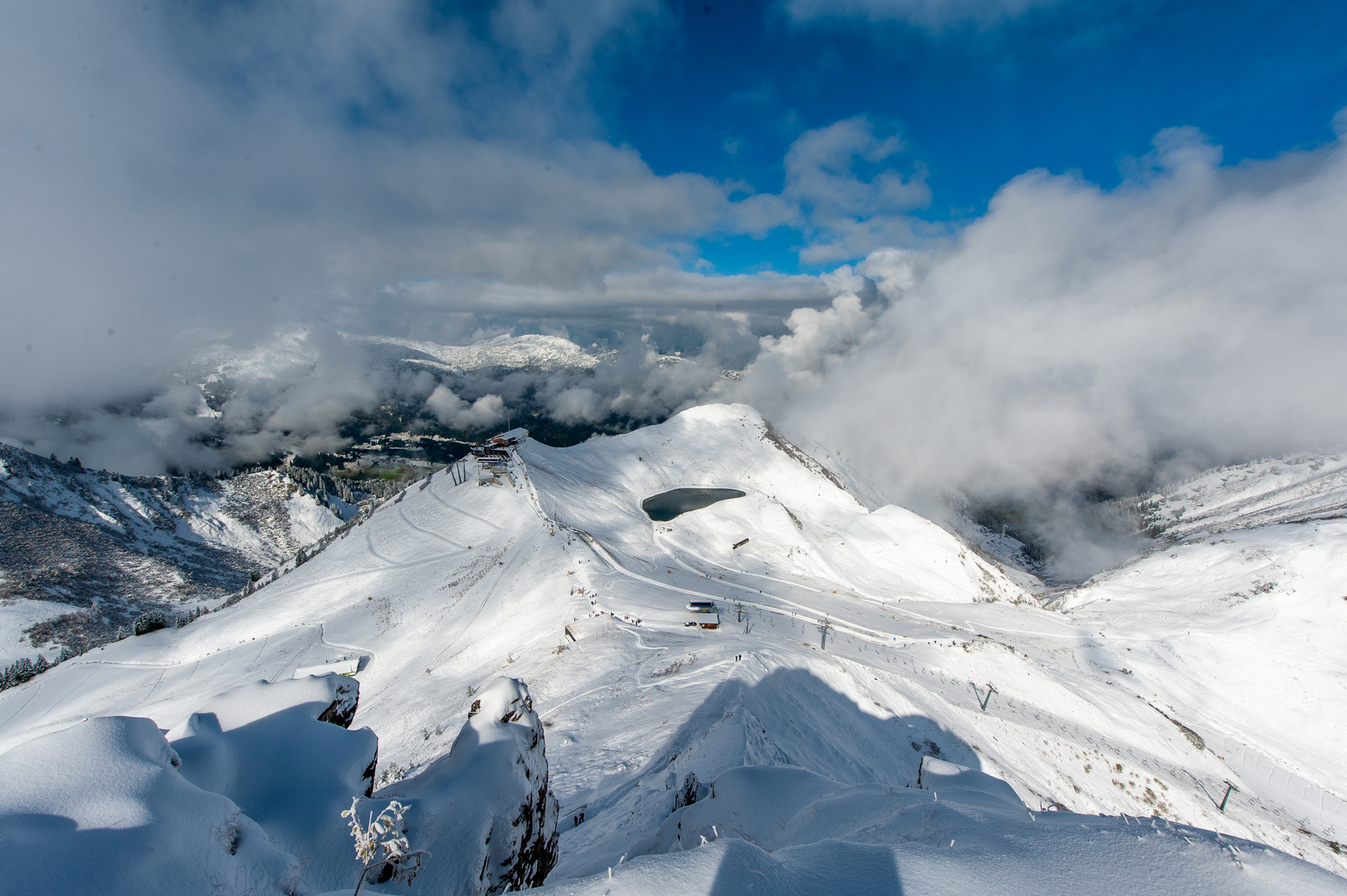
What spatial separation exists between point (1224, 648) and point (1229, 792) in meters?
32.3

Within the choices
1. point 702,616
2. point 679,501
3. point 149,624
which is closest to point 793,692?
point 702,616

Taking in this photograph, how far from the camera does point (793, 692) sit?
69.5 feet

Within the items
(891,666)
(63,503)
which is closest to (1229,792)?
(891,666)

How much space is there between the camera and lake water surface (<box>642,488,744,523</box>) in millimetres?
81125

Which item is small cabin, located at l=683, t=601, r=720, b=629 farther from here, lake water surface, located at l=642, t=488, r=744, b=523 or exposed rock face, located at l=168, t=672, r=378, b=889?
lake water surface, located at l=642, t=488, r=744, b=523

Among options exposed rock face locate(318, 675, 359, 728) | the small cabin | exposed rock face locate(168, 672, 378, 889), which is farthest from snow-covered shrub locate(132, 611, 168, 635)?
exposed rock face locate(168, 672, 378, 889)

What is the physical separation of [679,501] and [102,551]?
6634 inches

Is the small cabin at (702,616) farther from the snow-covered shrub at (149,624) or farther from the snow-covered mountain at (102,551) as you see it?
the snow-covered mountain at (102,551)

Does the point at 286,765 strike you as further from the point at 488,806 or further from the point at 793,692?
the point at 793,692

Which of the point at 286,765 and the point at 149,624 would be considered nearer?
the point at 286,765

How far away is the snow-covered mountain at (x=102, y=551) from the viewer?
99.6 metres

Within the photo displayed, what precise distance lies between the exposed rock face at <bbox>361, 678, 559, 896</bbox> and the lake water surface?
6620 centimetres

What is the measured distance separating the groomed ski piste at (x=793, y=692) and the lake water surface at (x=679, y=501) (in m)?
4.40

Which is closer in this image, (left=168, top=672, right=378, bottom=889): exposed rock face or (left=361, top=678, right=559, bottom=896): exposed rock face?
(left=168, top=672, right=378, bottom=889): exposed rock face
